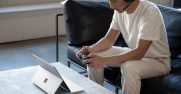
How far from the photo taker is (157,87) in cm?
203

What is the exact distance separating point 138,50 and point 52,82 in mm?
598

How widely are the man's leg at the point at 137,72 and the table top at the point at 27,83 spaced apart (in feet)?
0.88

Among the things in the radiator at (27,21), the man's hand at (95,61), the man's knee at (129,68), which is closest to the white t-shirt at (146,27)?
the man's knee at (129,68)

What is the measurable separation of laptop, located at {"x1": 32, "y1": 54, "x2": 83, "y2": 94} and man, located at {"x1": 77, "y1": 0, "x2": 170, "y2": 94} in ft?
0.90

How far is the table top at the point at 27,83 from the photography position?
1745 millimetres

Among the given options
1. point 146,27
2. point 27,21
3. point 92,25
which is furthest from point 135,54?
point 27,21

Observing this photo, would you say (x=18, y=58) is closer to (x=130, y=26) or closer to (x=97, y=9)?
(x=97, y=9)

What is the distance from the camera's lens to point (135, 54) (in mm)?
2059

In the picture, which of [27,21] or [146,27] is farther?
[27,21]

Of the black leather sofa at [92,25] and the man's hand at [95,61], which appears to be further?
the black leather sofa at [92,25]

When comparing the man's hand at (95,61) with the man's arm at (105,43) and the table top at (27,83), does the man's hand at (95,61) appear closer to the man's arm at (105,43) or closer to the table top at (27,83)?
the table top at (27,83)

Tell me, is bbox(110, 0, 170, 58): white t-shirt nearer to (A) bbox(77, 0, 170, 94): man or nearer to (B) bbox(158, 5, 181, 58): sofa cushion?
(A) bbox(77, 0, 170, 94): man

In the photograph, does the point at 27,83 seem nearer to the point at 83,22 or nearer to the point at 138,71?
the point at 138,71

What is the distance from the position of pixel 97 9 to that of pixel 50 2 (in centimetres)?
195
